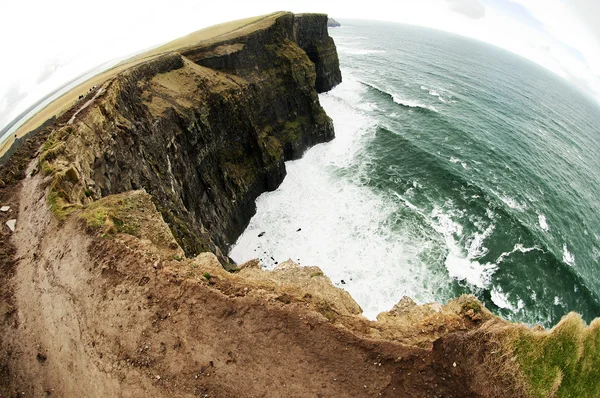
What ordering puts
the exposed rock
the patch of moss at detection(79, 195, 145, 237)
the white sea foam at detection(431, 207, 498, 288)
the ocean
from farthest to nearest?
1. the white sea foam at detection(431, 207, 498, 288)
2. the ocean
3. the exposed rock
4. the patch of moss at detection(79, 195, 145, 237)

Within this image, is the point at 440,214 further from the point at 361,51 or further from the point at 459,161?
the point at 361,51

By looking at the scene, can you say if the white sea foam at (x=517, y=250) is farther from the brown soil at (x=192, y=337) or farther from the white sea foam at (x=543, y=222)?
the brown soil at (x=192, y=337)

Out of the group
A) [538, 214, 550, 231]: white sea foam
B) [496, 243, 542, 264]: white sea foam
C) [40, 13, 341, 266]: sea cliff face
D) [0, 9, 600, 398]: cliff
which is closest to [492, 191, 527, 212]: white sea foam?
[538, 214, 550, 231]: white sea foam

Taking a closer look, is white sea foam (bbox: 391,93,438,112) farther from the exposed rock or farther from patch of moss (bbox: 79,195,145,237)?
the exposed rock

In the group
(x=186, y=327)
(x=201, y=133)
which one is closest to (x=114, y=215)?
(x=186, y=327)

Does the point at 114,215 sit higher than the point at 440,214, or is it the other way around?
the point at 114,215

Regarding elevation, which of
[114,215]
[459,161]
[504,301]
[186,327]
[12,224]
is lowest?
[459,161]

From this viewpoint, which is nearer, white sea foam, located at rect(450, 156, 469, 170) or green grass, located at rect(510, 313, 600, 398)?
green grass, located at rect(510, 313, 600, 398)
